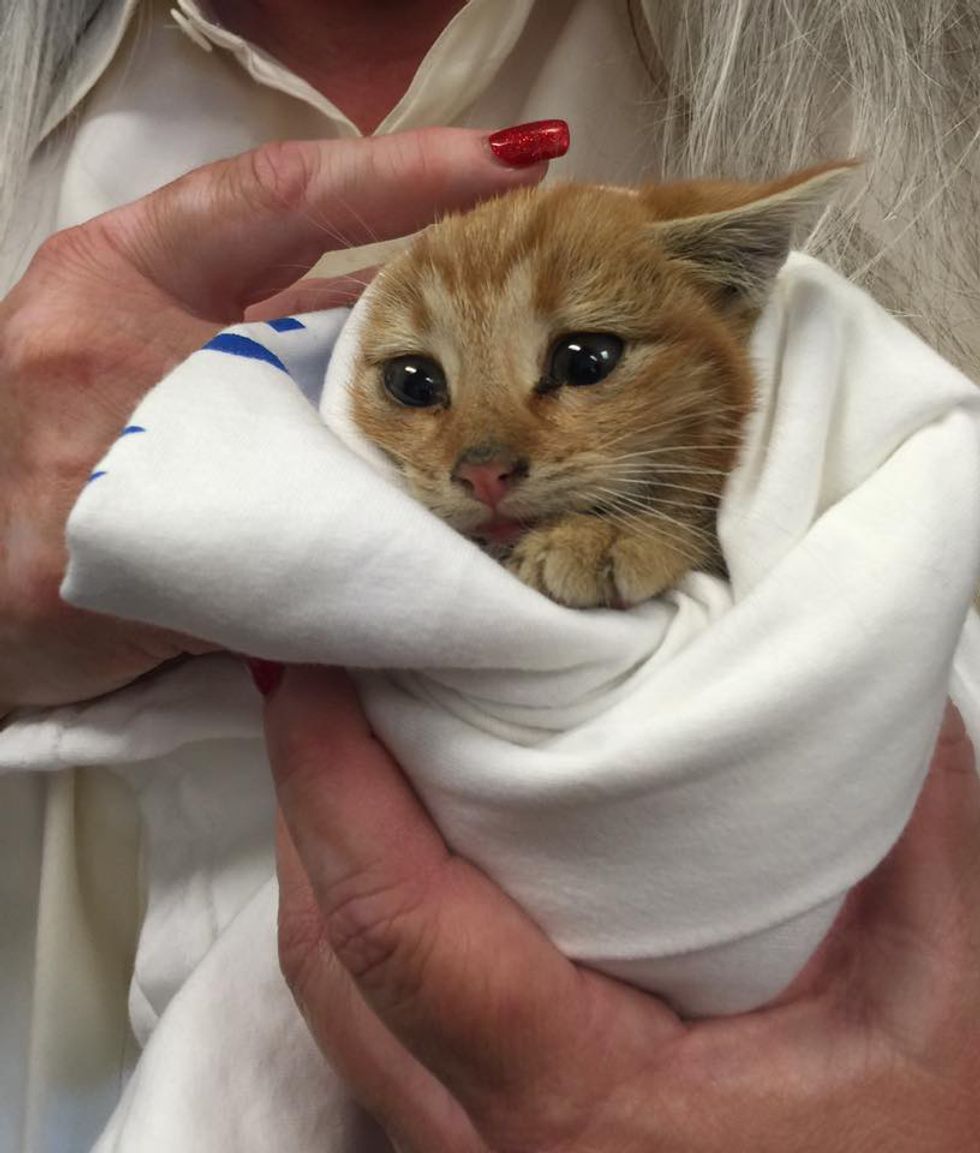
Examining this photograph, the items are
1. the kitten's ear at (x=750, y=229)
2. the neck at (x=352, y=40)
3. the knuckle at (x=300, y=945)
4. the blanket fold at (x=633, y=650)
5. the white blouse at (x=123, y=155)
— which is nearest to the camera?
the blanket fold at (x=633, y=650)

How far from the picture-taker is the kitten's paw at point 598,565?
2.48 feet

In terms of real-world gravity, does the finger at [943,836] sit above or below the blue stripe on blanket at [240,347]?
below

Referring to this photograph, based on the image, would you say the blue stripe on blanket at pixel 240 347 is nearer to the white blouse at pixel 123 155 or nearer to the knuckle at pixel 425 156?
the knuckle at pixel 425 156

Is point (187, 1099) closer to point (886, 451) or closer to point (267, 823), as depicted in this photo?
point (267, 823)

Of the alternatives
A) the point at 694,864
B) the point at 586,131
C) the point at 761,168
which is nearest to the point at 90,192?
the point at 586,131

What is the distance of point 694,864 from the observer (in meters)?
0.68

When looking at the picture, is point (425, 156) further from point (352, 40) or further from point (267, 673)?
point (352, 40)

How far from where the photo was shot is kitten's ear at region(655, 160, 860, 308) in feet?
2.54

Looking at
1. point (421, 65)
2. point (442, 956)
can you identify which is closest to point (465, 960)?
point (442, 956)

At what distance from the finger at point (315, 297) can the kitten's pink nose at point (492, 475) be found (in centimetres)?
48

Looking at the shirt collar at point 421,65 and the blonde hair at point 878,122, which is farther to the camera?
the shirt collar at point 421,65

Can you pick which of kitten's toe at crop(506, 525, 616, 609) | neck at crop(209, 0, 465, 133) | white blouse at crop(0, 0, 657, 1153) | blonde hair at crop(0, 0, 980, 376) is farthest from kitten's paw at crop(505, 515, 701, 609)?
neck at crop(209, 0, 465, 133)

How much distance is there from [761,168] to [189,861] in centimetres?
110

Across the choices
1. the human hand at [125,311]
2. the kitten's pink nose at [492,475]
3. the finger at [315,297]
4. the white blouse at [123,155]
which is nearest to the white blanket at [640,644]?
the kitten's pink nose at [492,475]
